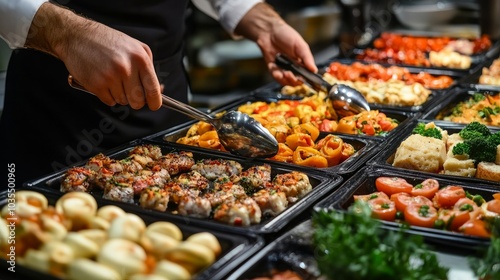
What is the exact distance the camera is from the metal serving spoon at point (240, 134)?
266 cm

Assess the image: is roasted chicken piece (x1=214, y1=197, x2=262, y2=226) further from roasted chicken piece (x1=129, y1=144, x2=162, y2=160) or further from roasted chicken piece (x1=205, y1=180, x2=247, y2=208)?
roasted chicken piece (x1=129, y1=144, x2=162, y2=160)

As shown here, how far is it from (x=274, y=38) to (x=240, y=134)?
125 centimetres

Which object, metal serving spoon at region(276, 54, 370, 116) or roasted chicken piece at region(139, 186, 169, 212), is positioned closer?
roasted chicken piece at region(139, 186, 169, 212)

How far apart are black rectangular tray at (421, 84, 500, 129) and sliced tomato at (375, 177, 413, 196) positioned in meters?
1.01

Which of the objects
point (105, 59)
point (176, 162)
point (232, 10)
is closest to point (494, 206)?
point (176, 162)

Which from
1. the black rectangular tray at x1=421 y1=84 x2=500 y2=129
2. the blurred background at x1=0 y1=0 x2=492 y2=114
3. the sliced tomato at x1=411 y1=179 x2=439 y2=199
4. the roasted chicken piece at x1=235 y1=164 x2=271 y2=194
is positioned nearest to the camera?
the sliced tomato at x1=411 y1=179 x2=439 y2=199

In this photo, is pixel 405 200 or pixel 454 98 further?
pixel 454 98

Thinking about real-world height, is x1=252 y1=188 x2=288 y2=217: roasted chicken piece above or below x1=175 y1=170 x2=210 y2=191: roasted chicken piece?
below

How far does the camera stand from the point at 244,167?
2.63 m

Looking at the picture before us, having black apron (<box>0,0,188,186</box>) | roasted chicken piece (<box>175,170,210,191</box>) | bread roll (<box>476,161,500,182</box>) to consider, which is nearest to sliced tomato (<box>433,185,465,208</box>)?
bread roll (<box>476,161,500,182</box>)

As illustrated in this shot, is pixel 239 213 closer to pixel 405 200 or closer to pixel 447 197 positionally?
pixel 405 200

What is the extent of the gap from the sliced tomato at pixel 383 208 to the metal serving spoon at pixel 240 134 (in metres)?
0.61

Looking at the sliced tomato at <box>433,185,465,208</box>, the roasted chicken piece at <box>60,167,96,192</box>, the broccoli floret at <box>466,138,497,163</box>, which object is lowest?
the roasted chicken piece at <box>60,167,96,192</box>

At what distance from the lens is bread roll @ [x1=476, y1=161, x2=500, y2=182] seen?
2.42m
